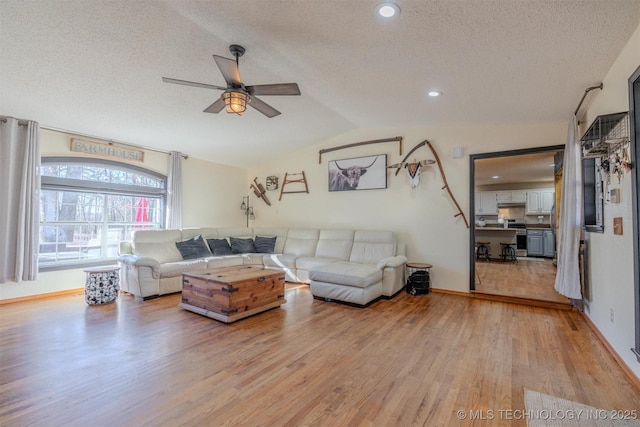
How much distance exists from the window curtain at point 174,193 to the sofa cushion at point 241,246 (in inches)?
42.5

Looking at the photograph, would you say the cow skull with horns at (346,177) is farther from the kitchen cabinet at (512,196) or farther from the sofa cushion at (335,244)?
the kitchen cabinet at (512,196)

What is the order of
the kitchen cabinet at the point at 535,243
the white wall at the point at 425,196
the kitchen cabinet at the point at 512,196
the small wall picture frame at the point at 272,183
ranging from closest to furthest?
1. the white wall at the point at 425,196
2. the small wall picture frame at the point at 272,183
3. the kitchen cabinet at the point at 535,243
4. the kitchen cabinet at the point at 512,196

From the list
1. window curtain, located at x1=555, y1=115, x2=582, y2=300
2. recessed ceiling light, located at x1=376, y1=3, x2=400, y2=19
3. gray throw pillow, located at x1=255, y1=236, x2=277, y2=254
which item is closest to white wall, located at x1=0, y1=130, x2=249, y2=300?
gray throw pillow, located at x1=255, y1=236, x2=277, y2=254

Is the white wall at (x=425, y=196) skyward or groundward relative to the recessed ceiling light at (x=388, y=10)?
groundward

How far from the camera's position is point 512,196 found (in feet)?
30.4

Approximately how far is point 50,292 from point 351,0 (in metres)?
5.44

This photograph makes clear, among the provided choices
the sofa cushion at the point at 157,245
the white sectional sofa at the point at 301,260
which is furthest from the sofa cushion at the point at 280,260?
the sofa cushion at the point at 157,245

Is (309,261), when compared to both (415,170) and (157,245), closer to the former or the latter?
(415,170)

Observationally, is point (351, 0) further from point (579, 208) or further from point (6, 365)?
point (6, 365)

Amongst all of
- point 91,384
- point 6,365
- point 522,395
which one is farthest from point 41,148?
point 522,395

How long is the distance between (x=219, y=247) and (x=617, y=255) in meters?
5.46

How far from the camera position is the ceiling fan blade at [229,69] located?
94.3 inches

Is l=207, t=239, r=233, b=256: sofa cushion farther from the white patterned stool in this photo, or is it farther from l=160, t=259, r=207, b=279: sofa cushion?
the white patterned stool

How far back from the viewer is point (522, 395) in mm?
2021
